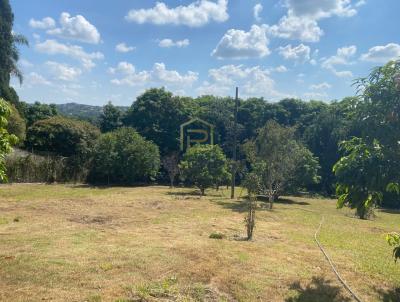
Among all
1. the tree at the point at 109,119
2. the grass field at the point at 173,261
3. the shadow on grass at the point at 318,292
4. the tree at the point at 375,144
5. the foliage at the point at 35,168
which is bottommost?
the shadow on grass at the point at 318,292

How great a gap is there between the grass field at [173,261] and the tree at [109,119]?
2276 cm

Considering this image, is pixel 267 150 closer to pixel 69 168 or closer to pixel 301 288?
pixel 69 168

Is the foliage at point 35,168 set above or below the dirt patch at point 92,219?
above

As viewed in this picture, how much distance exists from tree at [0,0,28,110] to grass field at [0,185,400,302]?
61.5 feet

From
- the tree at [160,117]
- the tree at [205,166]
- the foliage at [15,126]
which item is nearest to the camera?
the tree at [205,166]

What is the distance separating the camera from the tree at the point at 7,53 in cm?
2822

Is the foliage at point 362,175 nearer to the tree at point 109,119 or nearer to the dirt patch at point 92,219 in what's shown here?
the dirt patch at point 92,219

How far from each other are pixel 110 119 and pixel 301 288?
30370 mm

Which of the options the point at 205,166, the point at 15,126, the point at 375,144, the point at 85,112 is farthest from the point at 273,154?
the point at 85,112

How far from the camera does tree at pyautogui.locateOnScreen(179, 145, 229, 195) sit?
71.8 feet

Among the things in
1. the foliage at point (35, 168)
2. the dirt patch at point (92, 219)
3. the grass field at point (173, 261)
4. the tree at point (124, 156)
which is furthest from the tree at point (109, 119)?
the dirt patch at point (92, 219)

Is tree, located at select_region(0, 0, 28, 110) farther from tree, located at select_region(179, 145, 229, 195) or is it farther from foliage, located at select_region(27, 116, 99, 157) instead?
tree, located at select_region(179, 145, 229, 195)

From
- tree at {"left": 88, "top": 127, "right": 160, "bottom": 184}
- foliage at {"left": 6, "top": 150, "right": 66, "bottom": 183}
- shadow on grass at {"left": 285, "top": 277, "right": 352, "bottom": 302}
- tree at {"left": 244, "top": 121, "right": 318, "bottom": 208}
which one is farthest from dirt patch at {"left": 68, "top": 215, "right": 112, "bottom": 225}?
tree at {"left": 88, "top": 127, "right": 160, "bottom": 184}

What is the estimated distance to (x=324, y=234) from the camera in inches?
448
